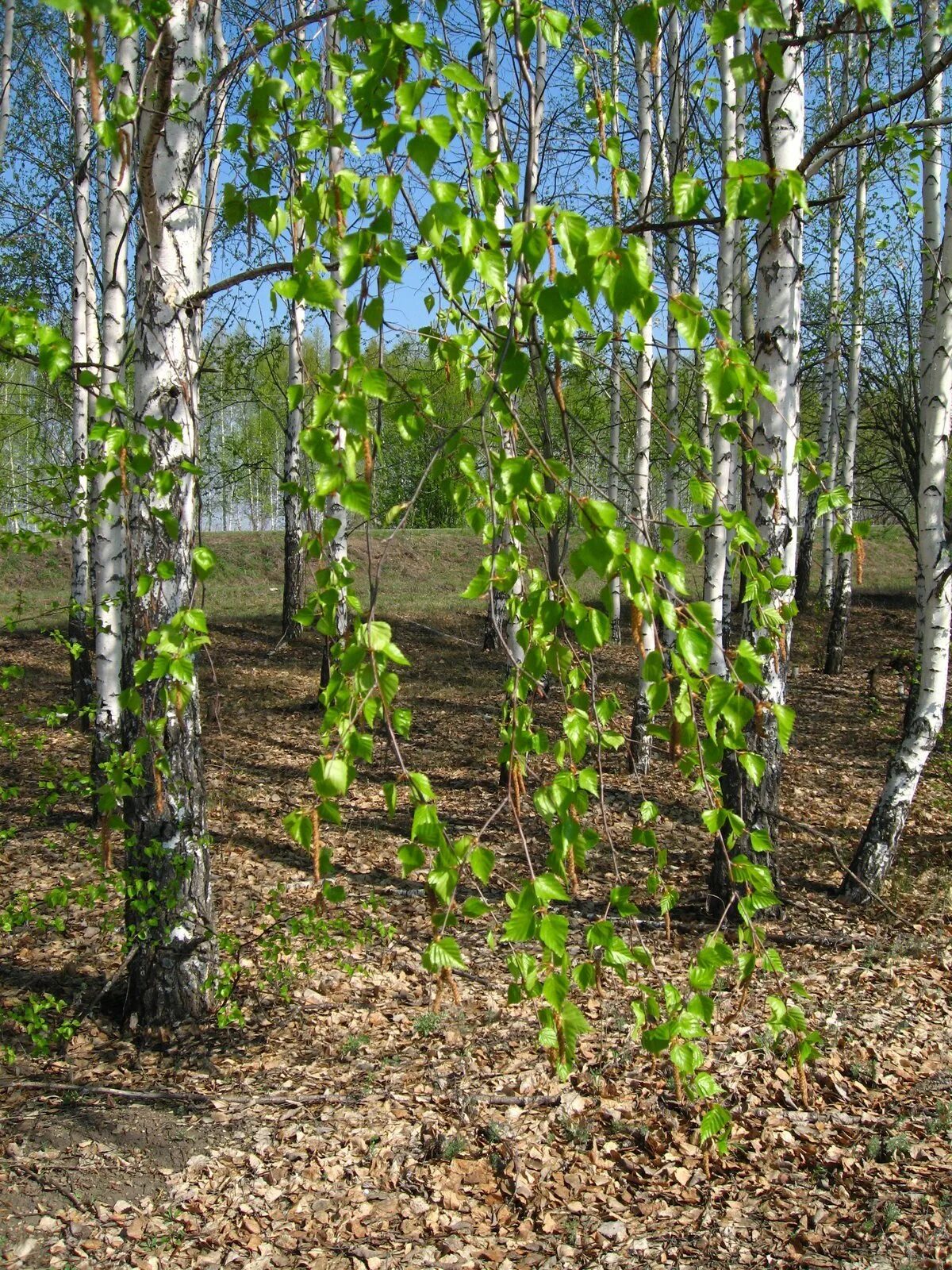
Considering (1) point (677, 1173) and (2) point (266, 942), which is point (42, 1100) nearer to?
(2) point (266, 942)

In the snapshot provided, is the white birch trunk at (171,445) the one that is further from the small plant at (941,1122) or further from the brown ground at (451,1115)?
the small plant at (941,1122)

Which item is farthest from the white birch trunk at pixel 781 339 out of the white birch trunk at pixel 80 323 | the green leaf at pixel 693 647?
the white birch trunk at pixel 80 323

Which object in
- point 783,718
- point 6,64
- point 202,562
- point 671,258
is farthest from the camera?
point 671,258

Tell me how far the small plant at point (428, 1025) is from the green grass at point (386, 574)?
10769mm

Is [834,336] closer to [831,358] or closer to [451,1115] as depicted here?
[831,358]

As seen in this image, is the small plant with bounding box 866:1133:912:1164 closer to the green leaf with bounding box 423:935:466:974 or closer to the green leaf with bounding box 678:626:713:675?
the green leaf with bounding box 423:935:466:974

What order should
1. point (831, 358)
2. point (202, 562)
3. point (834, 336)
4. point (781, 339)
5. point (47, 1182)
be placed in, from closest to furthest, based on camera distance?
point (202, 562) < point (47, 1182) < point (781, 339) < point (831, 358) < point (834, 336)

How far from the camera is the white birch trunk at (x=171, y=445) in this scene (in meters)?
3.49

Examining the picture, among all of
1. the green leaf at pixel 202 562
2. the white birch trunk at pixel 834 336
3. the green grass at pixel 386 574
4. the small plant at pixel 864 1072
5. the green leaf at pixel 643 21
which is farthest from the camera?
the green grass at pixel 386 574

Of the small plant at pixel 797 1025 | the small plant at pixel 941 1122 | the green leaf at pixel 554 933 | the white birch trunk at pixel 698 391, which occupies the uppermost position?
the white birch trunk at pixel 698 391

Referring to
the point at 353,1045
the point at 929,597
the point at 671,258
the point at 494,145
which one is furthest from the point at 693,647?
the point at 671,258

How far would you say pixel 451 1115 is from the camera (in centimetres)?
386

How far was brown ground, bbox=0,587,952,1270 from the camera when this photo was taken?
325 cm

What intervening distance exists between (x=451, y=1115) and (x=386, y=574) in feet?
56.3
